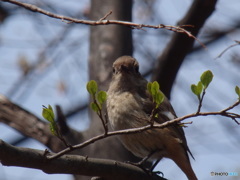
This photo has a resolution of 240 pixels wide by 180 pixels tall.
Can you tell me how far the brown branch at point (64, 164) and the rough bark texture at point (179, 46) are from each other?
1789mm

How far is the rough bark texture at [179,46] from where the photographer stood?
4.02 m

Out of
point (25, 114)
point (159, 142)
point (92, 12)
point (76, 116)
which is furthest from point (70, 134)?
point (76, 116)

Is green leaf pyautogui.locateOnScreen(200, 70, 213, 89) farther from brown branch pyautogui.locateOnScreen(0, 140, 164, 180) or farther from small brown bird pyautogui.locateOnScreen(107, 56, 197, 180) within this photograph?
small brown bird pyautogui.locateOnScreen(107, 56, 197, 180)

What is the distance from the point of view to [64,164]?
2238mm

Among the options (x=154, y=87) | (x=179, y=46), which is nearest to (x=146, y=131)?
A: (x=179, y=46)

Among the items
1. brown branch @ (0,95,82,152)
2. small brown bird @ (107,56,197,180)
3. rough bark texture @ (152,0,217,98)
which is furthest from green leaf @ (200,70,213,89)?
brown branch @ (0,95,82,152)

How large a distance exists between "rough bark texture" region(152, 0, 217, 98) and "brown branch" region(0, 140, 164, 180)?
70.4 inches

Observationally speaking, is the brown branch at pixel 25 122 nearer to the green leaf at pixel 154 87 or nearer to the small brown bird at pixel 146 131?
the small brown bird at pixel 146 131

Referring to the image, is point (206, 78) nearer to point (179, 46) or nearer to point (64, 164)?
point (64, 164)

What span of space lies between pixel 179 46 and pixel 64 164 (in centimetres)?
224

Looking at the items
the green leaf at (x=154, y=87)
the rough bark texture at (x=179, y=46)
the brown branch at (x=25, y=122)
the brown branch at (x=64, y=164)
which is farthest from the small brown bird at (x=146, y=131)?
the green leaf at (x=154, y=87)

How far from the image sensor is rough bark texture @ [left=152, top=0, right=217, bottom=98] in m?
4.02

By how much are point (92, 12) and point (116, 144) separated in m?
1.59

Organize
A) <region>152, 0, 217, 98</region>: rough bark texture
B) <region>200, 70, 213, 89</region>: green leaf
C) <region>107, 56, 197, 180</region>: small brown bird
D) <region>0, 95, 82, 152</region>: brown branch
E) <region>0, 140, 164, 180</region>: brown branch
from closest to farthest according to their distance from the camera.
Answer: <region>0, 140, 164, 180</region>: brown branch → <region>200, 70, 213, 89</region>: green leaf → <region>107, 56, 197, 180</region>: small brown bird → <region>152, 0, 217, 98</region>: rough bark texture → <region>0, 95, 82, 152</region>: brown branch
